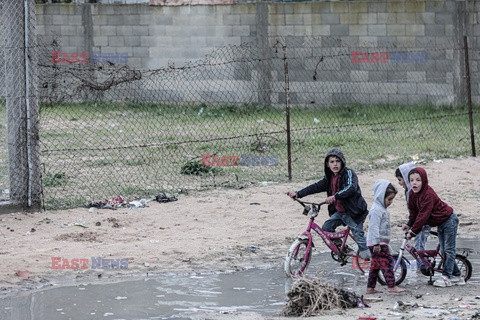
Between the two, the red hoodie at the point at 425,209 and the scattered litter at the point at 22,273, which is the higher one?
the red hoodie at the point at 425,209

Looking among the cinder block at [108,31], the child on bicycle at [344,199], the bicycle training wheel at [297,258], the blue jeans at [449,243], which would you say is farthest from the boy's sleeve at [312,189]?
the cinder block at [108,31]

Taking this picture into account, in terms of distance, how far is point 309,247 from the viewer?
7922mm

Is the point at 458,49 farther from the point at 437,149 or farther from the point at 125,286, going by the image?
the point at 125,286

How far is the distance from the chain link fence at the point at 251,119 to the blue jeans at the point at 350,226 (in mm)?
3486

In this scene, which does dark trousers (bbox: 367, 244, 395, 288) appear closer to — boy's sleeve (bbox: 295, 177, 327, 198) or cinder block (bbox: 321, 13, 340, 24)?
boy's sleeve (bbox: 295, 177, 327, 198)

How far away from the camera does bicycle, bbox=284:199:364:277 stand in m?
7.89

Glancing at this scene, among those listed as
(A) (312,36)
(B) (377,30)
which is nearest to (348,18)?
(B) (377,30)

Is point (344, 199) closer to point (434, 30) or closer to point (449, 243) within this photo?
point (449, 243)

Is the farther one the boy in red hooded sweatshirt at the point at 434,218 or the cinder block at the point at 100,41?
the cinder block at the point at 100,41

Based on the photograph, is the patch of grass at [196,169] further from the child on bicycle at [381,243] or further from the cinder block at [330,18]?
the cinder block at [330,18]

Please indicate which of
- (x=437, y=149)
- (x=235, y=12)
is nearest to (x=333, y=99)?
(x=235, y=12)

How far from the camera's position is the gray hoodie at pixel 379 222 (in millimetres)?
7520

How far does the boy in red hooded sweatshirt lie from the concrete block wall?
9.66m

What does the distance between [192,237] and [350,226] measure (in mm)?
1995
